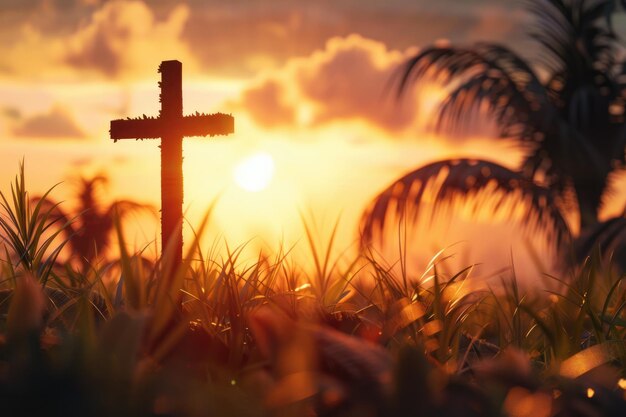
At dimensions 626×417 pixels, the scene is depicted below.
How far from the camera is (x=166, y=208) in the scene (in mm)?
3752

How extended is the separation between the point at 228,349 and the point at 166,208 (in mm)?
1420

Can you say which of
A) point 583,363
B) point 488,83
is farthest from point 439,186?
point 583,363

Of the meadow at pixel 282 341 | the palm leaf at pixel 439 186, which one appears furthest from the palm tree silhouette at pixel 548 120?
the meadow at pixel 282 341

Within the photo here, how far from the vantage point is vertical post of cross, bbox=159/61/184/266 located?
3.75 meters

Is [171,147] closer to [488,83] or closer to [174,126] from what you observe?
[174,126]

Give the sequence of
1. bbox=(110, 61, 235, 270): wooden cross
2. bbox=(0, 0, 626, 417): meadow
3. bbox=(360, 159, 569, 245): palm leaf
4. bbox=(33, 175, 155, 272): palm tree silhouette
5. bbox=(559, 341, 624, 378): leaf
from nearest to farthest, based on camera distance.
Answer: bbox=(0, 0, 626, 417): meadow, bbox=(559, 341, 624, 378): leaf, bbox=(110, 61, 235, 270): wooden cross, bbox=(360, 159, 569, 245): palm leaf, bbox=(33, 175, 155, 272): palm tree silhouette

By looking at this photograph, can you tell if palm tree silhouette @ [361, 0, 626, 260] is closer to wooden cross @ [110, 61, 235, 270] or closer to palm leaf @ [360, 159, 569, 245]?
palm leaf @ [360, 159, 569, 245]

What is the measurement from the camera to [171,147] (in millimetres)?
3994

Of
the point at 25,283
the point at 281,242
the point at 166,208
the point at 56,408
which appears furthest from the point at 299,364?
the point at 166,208

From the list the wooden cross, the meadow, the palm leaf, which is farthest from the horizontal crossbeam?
the palm leaf

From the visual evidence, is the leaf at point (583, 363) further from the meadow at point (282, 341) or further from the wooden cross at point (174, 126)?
the wooden cross at point (174, 126)

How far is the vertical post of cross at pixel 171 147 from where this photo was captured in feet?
12.3

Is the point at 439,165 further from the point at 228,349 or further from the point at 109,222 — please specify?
the point at 109,222

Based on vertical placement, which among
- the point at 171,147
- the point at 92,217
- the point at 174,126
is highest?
the point at 174,126
